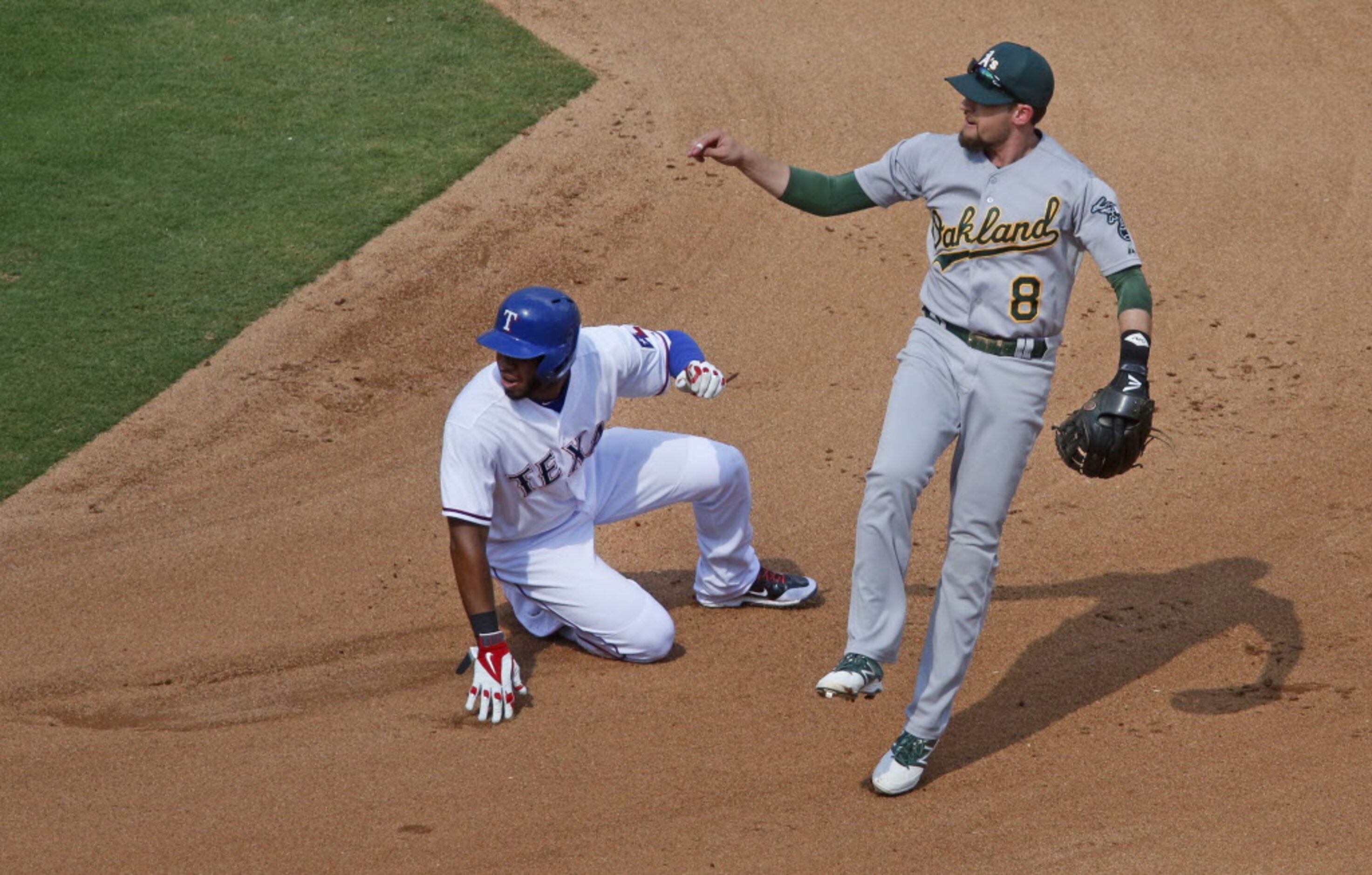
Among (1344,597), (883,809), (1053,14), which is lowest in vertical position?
(883,809)

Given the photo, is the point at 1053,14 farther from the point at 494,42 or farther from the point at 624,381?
the point at 624,381

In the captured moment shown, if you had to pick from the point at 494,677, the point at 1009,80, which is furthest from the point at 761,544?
the point at 1009,80

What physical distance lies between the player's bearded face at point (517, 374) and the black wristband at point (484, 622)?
798 millimetres

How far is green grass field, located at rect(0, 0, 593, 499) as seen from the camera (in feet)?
26.6

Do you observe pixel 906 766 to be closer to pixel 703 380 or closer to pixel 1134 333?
pixel 1134 333

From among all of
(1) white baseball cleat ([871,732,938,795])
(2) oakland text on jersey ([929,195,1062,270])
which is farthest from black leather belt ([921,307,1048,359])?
(1) white baseball cleat ([871,732,938,795])

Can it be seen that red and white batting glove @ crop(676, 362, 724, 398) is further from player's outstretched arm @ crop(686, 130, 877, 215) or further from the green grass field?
the green grass field

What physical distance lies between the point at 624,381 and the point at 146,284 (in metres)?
4.15

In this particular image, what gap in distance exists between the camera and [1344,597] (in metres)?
6.01

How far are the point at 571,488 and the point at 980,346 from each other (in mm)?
1717

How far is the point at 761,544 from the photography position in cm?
679

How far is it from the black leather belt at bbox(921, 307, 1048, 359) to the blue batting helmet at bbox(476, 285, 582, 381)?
1.40m

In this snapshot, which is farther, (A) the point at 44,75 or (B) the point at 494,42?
(B) the point at 494,42

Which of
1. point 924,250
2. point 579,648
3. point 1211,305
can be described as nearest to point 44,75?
point 924,250
